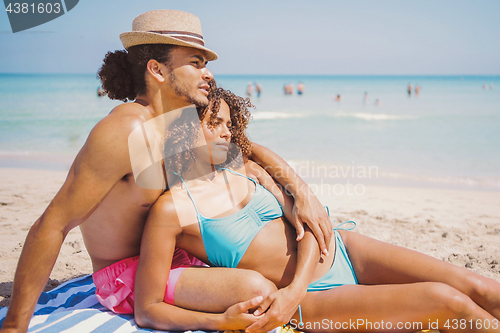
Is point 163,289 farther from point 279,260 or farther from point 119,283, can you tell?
point 279,260

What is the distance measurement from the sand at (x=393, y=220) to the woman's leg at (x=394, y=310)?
6.19ft

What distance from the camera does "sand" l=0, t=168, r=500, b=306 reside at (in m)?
3.77

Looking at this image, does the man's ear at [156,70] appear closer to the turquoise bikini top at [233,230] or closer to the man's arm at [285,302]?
the turquoise bikini top at [233,230]

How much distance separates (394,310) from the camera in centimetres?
204

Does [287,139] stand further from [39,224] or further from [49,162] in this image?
[39,224]

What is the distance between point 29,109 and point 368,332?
73.4ft

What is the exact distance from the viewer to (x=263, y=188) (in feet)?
8.53

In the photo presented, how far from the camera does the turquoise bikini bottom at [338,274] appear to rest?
2.39m

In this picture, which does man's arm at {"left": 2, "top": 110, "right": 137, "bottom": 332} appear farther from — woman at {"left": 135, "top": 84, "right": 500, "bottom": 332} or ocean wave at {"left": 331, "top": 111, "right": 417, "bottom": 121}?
ocean wave at {"left": 331, "top": 111, "right": 417, "bottom": 121}

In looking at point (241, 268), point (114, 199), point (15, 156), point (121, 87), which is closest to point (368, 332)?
point (241, 268)

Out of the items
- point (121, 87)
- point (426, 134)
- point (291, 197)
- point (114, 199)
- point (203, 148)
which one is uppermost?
point (121, 87)

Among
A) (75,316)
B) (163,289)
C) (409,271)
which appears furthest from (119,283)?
(409,271)

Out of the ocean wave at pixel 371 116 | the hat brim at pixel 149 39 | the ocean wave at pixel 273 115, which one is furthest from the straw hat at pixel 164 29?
the ocean wave at pixel 371 116

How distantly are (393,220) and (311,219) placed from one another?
3204 mm
